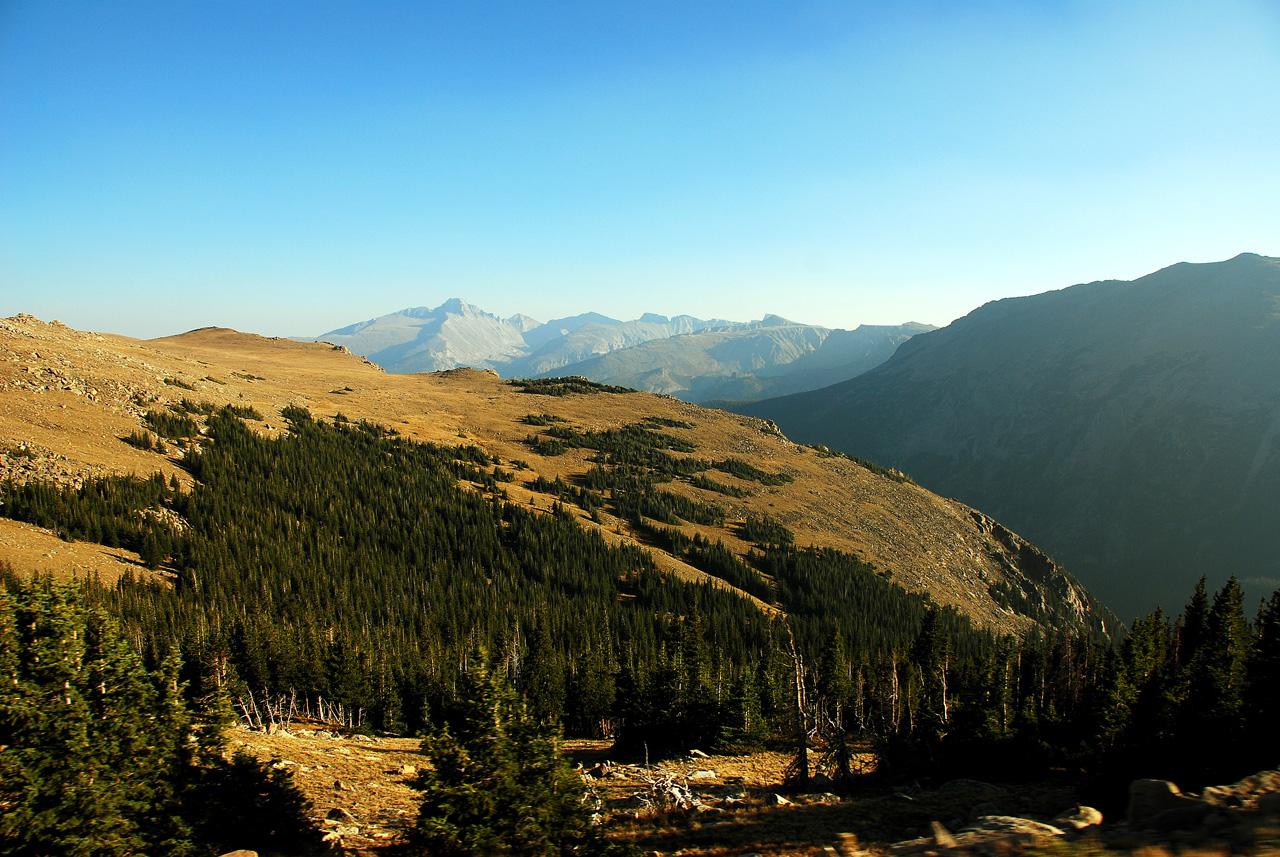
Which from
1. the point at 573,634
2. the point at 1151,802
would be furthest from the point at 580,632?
the point at 1151,802

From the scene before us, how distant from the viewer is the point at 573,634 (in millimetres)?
80812

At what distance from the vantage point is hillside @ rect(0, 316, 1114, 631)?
9381 centimetres

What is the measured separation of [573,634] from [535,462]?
82.7 metres

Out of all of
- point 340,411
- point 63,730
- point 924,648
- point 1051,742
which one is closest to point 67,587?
point 63,730

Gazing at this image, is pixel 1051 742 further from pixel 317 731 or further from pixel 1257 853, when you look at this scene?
pixel 317 731

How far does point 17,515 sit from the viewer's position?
227ft

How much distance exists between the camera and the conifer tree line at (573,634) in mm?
39062

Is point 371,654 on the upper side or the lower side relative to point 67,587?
lower

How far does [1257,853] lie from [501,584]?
95.6m

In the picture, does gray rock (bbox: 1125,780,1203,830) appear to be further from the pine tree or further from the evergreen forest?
the evergreen forest

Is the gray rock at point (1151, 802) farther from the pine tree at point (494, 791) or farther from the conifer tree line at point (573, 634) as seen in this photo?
the conifer tree line at point (573, 634)

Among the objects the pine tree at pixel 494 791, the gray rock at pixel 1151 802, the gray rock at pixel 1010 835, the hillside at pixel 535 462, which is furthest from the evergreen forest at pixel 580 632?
the gray rock at pixel 1151 802

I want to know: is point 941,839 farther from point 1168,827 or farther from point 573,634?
point 573,634

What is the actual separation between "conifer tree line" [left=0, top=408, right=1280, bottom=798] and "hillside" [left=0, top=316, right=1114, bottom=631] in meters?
8.92
